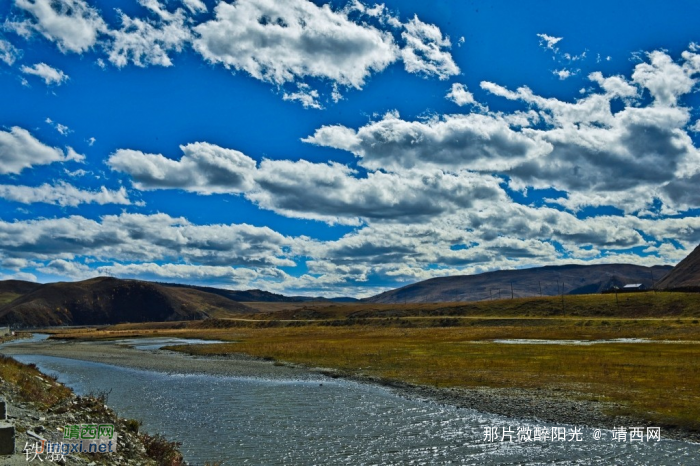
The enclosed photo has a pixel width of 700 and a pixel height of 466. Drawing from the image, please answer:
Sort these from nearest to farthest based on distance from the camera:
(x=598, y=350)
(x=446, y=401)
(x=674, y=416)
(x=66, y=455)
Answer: (x=66, y=455), (x=674, y=416), (x=446, y=401), (x=598, y=350)

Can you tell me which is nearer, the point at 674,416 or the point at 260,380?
the point at 674,416

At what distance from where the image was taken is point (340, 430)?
31125 millimetres

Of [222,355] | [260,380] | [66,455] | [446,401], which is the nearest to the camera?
[66,455]

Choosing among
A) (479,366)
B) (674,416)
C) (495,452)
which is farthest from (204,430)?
(479,366)

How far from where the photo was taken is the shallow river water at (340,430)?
83.0ft

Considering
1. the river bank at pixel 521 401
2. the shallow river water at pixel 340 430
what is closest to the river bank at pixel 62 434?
the shallow river water at pixel 340 430

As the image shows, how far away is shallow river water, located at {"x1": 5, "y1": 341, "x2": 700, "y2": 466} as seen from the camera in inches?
997

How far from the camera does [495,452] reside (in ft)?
86.0

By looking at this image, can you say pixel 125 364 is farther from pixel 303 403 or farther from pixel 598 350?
pixel 598 350

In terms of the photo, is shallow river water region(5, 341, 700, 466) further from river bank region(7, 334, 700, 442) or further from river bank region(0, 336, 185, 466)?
river bank region(0, 336, 185, 466)

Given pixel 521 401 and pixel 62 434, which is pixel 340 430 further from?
pixel 62 434

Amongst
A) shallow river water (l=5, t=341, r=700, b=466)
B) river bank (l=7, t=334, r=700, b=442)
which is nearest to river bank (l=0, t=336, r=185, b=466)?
shallow river water (l=5, t=341, r=700, b=466)

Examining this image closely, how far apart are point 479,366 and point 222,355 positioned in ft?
151

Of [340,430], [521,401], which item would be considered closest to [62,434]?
[340,430]
